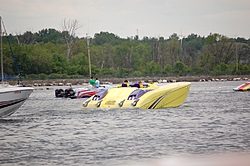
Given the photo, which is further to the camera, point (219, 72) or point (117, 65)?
point (117, 65)

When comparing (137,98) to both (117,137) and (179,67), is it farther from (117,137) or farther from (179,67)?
(179,67)

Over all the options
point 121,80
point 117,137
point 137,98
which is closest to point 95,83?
point 137,98

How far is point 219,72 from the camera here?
293ft

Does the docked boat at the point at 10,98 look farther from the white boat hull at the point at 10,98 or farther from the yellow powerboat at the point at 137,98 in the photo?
the yellow powerboat at the point at 137,98

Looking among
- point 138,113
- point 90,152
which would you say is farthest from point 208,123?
point 90,152

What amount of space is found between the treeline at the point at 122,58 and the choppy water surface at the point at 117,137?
62.0 metres

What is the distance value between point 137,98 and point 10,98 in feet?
20.1

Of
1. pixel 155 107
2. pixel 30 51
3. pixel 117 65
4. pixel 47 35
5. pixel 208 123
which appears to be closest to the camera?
pixel 208 123

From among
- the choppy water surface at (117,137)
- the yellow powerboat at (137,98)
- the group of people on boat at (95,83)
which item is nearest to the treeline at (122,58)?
the group of people on boat at (95,83)

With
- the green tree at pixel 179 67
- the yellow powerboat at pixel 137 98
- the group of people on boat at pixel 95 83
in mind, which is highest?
the green tree at pixel 179 67

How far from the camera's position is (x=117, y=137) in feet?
33.1

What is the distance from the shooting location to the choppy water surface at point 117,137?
7.82 meters

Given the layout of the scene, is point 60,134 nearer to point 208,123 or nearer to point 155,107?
point 208,123

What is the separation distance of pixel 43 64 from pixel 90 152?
7170 centimetres
